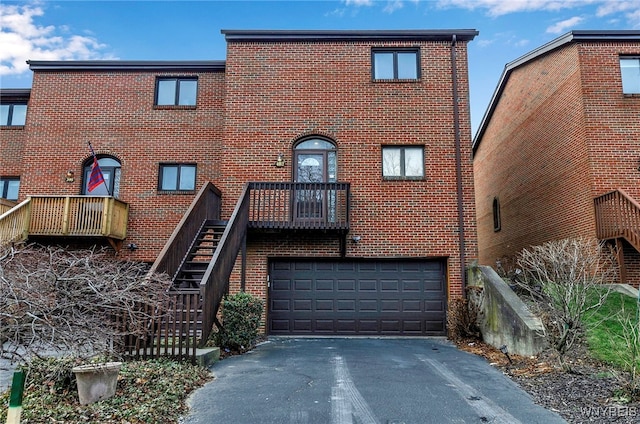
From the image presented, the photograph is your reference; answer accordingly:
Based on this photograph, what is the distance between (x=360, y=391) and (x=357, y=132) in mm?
7734

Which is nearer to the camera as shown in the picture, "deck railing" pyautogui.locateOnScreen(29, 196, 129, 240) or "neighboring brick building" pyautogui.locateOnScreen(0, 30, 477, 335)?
"neighboring brick building" pyautogui.locateOnScreen(0, 30, 477, 335)

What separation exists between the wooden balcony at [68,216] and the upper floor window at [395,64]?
807 centimetres

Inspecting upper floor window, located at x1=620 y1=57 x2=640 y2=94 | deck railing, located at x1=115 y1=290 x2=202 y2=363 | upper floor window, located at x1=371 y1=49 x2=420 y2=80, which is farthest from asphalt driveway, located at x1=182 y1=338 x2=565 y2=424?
upper floor window, located at x1=620 y1=57 x2=640 y2=94

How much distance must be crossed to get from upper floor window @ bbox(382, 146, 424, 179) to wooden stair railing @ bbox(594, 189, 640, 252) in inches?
177

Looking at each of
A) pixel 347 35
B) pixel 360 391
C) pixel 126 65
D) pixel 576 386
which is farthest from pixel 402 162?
pixel 126 65

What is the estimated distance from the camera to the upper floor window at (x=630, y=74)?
485 inches

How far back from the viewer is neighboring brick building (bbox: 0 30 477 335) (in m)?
11.4

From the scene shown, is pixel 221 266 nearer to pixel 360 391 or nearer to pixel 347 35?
pixel 360 391

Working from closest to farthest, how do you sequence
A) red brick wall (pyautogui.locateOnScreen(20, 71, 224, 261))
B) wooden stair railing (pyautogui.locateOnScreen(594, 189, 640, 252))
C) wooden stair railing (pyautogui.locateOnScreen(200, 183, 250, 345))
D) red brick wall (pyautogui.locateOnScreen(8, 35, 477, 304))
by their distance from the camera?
wooden stair railing (pyautogui.locateOnScreen(200, 183, 250, 345)) → wooden stair railing (pyautogui.locateOnScreen(594, 189, 640, 252)) → red brick wall (pyautogui.locateOnScreen(8, 35, 477, 304)) → red brick wall (pyautogui.locateOnScreen(20, 71, 224, 261))

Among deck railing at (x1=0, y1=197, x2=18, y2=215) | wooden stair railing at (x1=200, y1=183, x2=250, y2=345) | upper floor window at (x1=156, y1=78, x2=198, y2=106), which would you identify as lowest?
wooden stair railing at (x1=200, y1=183, x2=250, y2=345)

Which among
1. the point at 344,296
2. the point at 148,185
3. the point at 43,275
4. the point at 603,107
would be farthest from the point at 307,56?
the point at 43,275

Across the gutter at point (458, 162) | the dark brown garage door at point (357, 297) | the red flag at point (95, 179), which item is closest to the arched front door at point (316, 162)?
the dark brown garage door at point (357, 297)

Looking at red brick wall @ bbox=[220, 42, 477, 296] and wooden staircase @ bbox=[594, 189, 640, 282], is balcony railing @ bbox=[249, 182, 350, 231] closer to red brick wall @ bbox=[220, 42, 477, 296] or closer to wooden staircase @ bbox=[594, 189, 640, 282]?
red brick wall @ bbox=[220, 42, 477, 296]

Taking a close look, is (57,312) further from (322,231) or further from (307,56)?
(307,56)
